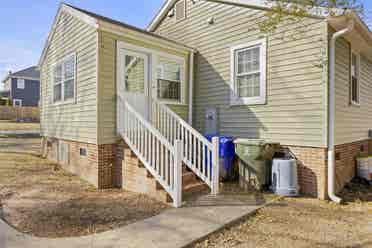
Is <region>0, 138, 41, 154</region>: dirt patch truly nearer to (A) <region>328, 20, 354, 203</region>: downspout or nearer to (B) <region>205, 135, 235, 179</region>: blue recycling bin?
(B) <region>205, 135, 235, 179</region>: blue recycling bin

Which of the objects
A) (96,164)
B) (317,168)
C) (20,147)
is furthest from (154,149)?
(20,147)

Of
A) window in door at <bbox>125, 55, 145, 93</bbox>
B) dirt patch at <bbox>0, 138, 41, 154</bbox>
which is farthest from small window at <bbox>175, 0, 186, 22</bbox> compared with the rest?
dirt patch at <bbox>0, 138, 41, 154</bbox>

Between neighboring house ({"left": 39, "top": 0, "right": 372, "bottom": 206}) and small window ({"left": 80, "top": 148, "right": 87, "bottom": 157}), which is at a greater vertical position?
neighboring house ({"left": 39, "top": 0, "right": 372, "bottom": 206})

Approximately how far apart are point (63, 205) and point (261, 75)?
17.3 feet

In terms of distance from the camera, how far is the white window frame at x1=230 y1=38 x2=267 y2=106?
6.27m

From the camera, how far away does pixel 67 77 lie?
7.64m

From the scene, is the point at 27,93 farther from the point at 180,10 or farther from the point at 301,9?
the point at 301,9

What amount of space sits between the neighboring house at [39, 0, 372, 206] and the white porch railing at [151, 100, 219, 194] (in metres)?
0.03

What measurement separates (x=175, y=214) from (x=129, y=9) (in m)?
8.05

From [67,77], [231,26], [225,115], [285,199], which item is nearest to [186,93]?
[225,115]

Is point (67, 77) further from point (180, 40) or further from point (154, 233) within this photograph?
point (154, 233)

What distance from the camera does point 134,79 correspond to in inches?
265

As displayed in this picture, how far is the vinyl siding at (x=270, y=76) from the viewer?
5438 millimetres

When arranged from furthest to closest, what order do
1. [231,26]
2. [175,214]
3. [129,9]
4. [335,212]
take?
[129,9]
[231,26]
[335,212]
[175,214]
